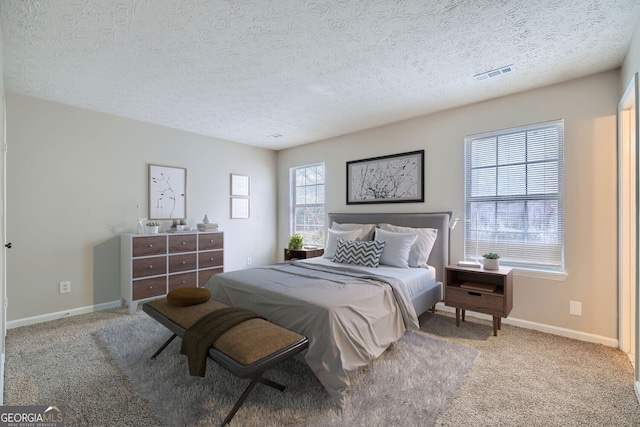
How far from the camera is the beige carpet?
176cm

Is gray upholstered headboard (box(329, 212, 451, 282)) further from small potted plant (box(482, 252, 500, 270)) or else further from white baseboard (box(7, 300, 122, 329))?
white baseboard (box(7, 300, 122, 329))

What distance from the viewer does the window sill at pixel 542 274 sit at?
2.92 metres

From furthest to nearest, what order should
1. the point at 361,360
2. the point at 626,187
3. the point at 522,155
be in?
the point at 522,155 → the point at 626,187 → the point at 361,360

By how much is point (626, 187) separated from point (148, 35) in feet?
13.3

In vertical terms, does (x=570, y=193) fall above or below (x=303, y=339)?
above

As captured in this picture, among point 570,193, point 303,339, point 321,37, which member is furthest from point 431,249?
point 321,37

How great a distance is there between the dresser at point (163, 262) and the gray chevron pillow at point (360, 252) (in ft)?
6.42

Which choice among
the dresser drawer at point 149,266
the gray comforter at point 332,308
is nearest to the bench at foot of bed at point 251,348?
the gray comforter at point 332,308

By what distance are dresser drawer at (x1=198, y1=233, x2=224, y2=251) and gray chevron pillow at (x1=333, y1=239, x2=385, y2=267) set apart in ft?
6.17

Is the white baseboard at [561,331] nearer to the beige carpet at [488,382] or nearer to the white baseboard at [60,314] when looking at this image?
the beige carpet at [488,382]

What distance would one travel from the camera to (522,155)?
3213 millimetres

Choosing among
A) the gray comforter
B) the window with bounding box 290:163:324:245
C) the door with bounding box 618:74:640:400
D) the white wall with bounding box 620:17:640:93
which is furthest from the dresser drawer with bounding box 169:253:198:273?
the white wall with bounding box 620:17:640:93

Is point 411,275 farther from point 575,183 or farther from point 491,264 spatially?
point 575,183

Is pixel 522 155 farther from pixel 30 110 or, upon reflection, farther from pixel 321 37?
pixel 30 110
